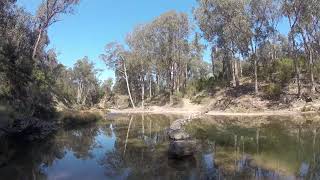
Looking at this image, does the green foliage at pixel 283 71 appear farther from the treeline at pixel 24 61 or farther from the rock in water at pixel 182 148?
the rock in water at pixel 182 148

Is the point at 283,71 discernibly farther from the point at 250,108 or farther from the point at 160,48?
the point at 160,48

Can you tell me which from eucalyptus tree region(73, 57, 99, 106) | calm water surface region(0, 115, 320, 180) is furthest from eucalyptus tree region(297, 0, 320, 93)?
eucalyptus tree region(73, 57, 99, 106)

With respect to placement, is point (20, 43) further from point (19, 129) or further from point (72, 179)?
point (72, 179)

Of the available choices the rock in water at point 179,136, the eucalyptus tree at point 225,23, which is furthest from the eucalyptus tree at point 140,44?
the rock in water at point 179,136

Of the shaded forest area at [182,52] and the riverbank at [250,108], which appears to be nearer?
the shaded forest area at [182,52]

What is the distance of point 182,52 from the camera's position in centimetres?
7331

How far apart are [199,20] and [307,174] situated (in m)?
44.3

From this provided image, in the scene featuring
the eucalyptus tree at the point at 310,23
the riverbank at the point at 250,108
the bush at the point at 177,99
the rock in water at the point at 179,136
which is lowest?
the rock in water at the point at 179,136

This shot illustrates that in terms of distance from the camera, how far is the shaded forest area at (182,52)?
1249 inches

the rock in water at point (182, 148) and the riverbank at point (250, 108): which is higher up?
the riverbank at point (250, 108)

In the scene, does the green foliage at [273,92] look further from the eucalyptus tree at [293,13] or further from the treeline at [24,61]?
the treeline at [24,61]

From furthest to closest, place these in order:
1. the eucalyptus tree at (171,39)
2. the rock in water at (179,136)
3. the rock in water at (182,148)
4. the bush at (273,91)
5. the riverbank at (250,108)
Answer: the eucalyptus tree at (171,39) → the bush at (273,91) → the riverbank at (250,108) → the rock in water at (179,136) → the rock in water at (182,148)

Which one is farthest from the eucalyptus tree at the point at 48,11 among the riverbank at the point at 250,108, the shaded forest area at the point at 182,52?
the riverbank at the point at 250,108

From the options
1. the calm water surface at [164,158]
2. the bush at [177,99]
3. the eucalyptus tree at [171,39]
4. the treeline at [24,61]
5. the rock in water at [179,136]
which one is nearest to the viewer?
the calm water surface at [164,158]
